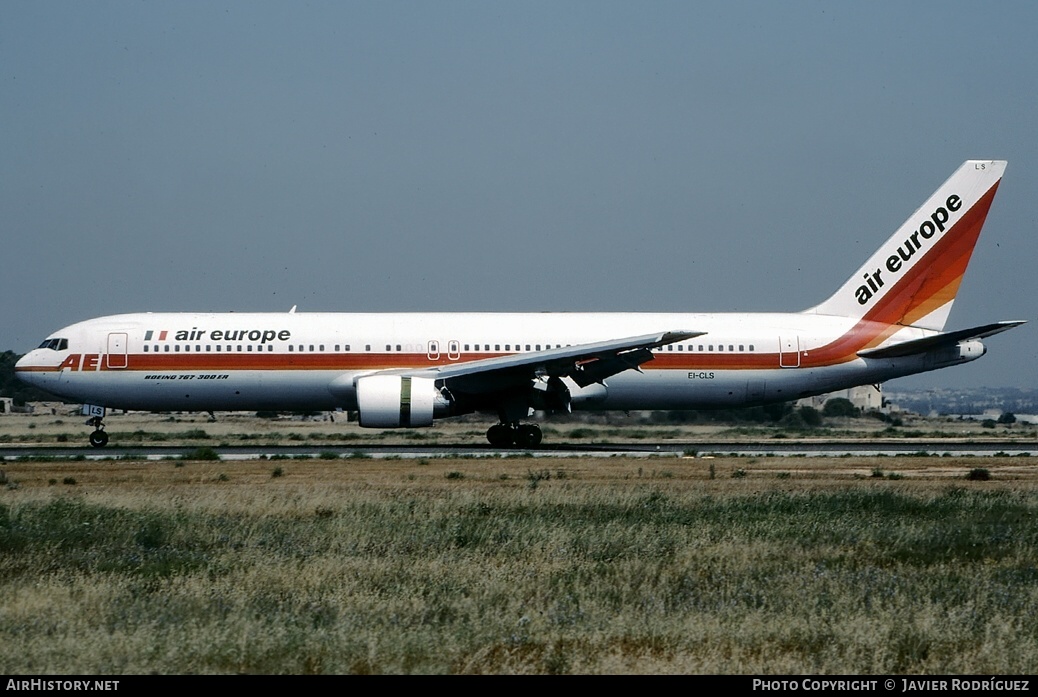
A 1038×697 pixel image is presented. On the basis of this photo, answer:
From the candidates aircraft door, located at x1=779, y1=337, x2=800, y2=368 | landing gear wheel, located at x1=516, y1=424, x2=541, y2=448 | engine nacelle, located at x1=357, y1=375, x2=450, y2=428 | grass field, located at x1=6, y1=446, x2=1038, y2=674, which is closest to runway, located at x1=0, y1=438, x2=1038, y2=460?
landing gear wheel, located at x1=516, y1=424, x2=541, y2=448

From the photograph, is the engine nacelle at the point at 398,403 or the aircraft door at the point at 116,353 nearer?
the engine nacelle at the point at 398,403

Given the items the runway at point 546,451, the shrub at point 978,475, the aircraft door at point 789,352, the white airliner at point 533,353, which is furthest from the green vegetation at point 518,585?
the aircraft door at point 789,352

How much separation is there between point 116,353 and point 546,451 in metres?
12.6

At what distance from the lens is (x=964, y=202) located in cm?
3856

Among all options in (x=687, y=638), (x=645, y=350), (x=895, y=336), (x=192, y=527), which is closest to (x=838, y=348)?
(x=895, y=336)

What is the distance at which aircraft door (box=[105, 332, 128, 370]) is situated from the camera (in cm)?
3509

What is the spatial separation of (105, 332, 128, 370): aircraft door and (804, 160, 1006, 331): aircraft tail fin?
21.0m

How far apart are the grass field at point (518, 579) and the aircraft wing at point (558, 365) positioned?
10437 mm

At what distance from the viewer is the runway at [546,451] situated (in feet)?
106

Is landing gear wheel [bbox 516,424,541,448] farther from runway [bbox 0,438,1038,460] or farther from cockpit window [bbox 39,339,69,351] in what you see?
cockpit window [bbox 39,339,69,351]

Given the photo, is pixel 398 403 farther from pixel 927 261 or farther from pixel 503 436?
pixel 927 261

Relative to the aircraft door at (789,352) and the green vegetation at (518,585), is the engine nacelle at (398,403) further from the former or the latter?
the green vegetation at (518,585)

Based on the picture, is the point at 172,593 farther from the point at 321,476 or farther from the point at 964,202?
the point at 964,202

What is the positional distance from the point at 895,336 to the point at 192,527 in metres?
26.9
